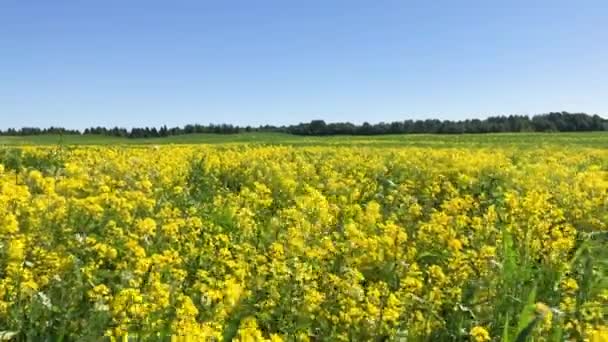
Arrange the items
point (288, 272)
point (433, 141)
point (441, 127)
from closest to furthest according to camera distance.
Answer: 1. point (288, 272)
2. point (433, 141)
3. point (441, 127)

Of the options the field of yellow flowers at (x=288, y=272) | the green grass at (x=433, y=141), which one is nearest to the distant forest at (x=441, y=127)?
the green grass at (x=433, y=141)

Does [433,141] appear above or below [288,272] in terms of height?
below

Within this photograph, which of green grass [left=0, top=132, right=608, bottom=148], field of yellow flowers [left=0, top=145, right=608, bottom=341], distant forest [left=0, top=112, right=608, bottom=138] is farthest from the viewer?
distant forest [left=0, top=112, right=608, bottom=138]

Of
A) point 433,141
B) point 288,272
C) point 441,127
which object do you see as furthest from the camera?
point 441,127

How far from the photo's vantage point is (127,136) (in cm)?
7831

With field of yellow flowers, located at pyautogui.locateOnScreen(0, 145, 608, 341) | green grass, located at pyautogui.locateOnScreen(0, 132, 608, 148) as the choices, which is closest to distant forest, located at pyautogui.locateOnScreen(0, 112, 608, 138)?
green grass, located at pyautogui.locateOnScreen(0, 132, 608, 148)

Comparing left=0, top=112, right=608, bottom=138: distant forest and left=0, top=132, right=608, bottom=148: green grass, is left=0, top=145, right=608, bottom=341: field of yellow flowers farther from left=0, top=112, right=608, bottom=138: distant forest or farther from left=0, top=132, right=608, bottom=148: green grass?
left=0, top=112, right=608, bottom=138: distant forest

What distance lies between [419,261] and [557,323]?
195cm

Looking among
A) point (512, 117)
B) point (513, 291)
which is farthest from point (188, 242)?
point (512, 117)

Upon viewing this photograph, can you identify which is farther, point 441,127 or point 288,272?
point 441,127

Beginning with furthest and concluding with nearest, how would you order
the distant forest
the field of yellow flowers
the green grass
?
the distant forest, the green grass, the field of yellow flowers

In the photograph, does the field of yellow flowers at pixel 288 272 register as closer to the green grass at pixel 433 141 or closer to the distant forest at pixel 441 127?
the green grass at pixel 433 141

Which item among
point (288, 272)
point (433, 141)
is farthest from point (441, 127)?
point (288, 272)

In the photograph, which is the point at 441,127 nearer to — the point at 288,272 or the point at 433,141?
the point at 433,141
